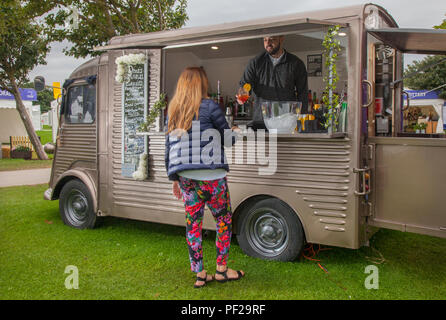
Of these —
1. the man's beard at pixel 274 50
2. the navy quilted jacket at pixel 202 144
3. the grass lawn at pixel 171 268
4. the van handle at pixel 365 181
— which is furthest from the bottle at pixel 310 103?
the navy quilted jacket at pixel 202 144

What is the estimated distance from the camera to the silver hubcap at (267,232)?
4.47 m

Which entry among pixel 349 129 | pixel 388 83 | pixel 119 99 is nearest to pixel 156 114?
pixel 119 99

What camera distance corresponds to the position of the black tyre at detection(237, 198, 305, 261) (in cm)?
434

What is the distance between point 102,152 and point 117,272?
191cm

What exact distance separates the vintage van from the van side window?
0.05 ft

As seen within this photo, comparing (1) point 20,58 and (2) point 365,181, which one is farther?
(1) point 20,58

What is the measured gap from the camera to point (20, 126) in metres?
23.7

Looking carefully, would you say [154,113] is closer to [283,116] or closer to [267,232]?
[283,116]

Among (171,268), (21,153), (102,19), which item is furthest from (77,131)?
(21,153)

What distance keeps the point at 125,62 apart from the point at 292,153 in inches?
93.7

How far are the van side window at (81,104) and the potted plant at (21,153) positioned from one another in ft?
42.7

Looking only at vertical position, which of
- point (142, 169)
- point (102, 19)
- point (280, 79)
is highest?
point (102, 19)

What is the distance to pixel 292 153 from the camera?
430 cm
